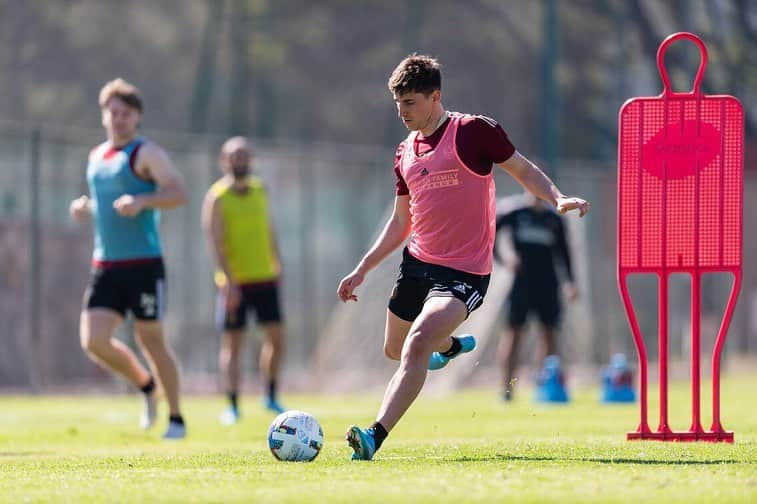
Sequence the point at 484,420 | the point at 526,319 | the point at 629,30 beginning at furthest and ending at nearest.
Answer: the point at 629,30, the point at 526,319, the point at 484,420

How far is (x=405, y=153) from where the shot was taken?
330 inches

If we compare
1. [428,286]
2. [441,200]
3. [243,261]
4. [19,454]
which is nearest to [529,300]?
[243,261]

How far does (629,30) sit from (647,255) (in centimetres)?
1933

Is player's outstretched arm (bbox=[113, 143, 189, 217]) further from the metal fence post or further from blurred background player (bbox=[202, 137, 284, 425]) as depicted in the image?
the metal fence post

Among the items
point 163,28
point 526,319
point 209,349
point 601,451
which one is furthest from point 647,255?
point 163,28

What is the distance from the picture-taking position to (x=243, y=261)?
48.4 ft

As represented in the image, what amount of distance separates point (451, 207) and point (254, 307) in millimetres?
6818

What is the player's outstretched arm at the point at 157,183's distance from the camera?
11055 mm

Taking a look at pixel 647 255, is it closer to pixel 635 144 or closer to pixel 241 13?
pixel 635 144

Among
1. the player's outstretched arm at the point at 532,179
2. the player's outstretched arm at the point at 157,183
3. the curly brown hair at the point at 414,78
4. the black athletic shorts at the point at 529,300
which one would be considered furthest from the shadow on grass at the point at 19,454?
the black athletic shorts at the point at 529,300

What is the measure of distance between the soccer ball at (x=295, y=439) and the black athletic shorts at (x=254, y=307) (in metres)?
6.59

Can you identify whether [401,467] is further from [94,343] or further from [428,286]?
[94,343]

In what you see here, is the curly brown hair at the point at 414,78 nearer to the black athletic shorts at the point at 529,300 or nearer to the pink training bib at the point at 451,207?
the pink training bib at the point at 451,207

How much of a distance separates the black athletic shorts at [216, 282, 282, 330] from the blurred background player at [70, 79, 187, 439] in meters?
3.08
